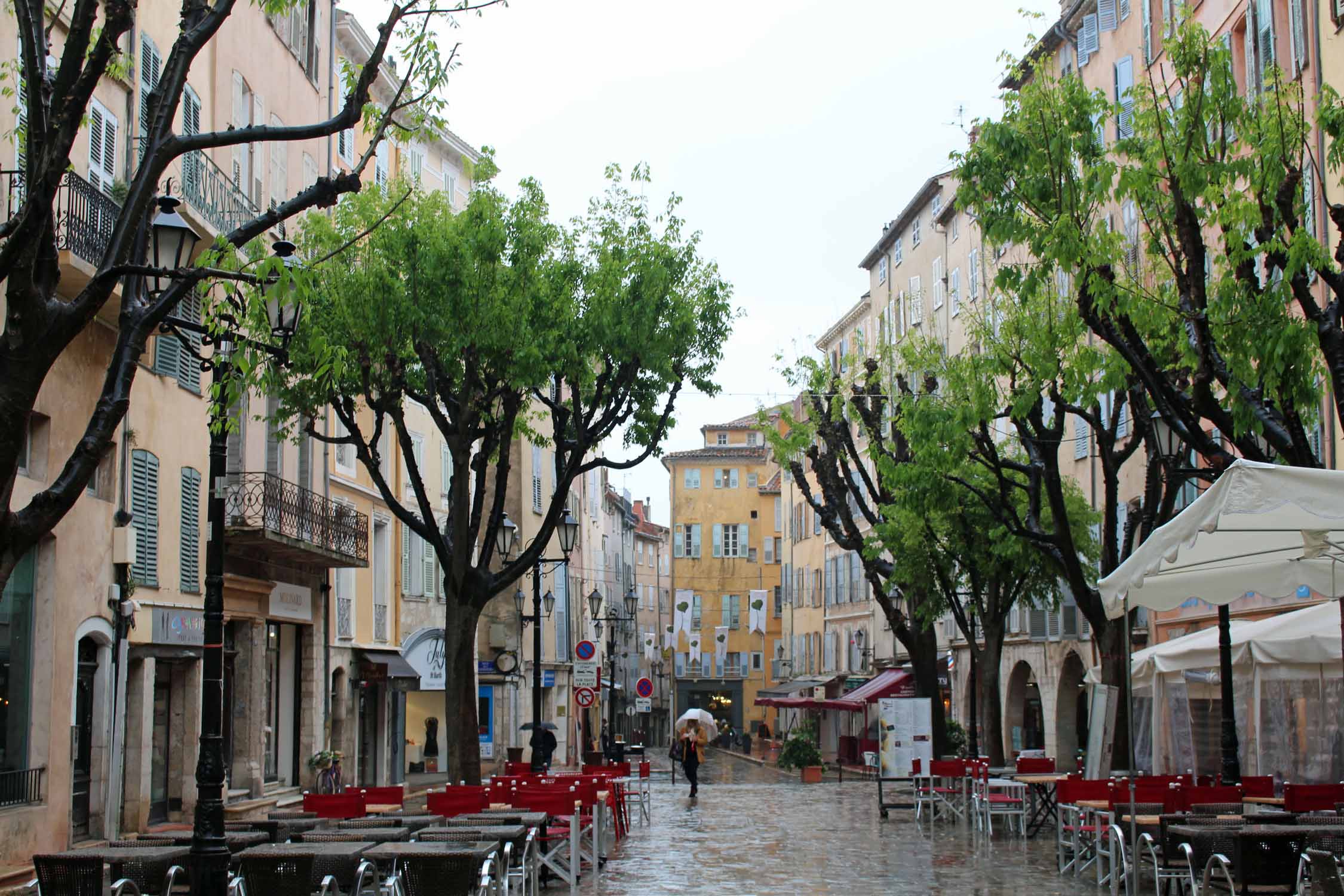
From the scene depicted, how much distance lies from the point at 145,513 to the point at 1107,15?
82.2ft

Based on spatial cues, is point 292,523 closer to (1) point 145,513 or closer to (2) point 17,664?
(1) point 145,513

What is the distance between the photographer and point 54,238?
8727 mm

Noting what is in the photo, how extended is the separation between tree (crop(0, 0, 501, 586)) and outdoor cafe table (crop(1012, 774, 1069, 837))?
15.1 metres

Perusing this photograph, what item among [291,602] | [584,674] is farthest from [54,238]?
[584,674]

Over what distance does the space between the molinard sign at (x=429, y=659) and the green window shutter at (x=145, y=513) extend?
50.3 feet

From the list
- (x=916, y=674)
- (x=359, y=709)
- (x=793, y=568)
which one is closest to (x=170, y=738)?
(x=359, y=709)

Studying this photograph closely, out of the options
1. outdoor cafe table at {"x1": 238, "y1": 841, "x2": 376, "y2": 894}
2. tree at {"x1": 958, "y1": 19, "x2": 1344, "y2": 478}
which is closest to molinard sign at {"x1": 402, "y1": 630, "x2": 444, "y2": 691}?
tree at {"x1": 958, "y1": 19, "x2": 1344, "y2": 478}

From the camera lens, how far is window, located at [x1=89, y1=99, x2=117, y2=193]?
18875mm

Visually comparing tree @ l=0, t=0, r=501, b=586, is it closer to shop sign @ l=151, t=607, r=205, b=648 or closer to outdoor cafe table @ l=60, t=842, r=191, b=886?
outdoor cafe table @ l=60, t=842, r=191, b=886

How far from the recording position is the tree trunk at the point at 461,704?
68.5ft

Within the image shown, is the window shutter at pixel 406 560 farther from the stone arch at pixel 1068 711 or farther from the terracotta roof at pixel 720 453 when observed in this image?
the terracotta roof at pixel 720 453

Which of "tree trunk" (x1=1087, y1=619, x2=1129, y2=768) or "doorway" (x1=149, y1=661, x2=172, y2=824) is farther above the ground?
"tree trunk" (x1=1087, y1=619, x2=1129, y2=768)

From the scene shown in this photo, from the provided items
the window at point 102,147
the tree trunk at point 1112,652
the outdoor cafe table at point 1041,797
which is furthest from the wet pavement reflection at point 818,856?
the window at point 102,147

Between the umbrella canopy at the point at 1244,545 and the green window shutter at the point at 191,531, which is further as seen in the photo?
the green window shutter at the point at 191,531
